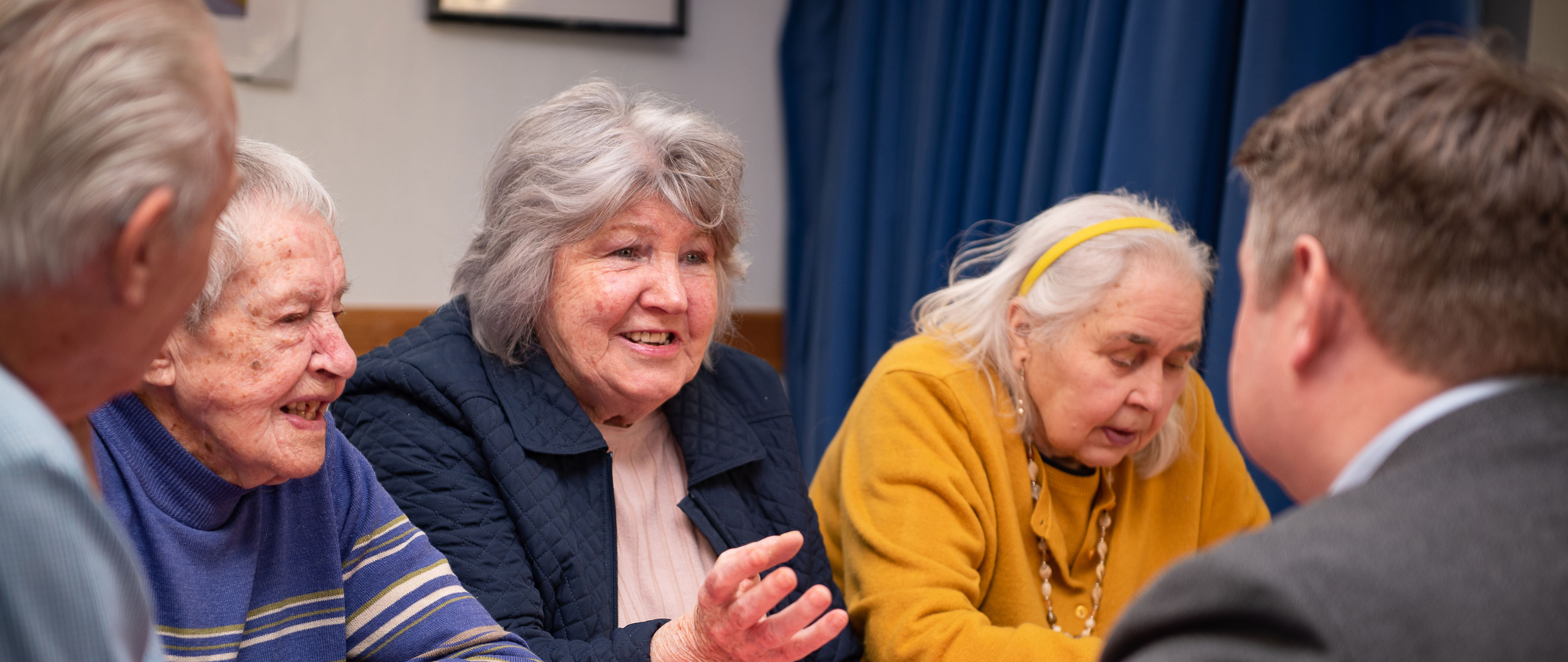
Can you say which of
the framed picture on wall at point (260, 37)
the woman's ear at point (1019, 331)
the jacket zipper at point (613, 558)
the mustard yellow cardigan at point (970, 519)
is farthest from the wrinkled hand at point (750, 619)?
the framed picture on wall at point (260, 37)

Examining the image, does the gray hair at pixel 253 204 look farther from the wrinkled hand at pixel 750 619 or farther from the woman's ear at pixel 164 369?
the wrinkled hand at pixel 750 619

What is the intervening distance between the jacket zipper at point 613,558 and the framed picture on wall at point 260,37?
159 centimetres

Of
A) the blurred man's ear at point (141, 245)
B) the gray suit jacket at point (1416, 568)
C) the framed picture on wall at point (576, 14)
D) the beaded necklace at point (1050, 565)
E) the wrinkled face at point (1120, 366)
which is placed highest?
the framed picture on wall at point (576, 14)

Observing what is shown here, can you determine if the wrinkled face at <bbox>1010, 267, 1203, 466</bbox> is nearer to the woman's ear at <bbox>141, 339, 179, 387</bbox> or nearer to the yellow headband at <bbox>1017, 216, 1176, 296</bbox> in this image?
the yellow headband at <bbox>1017, 216, 1176, 296</bbox>

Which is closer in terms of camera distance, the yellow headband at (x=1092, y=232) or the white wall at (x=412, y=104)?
the yellow headband at (x=1092, y=232)

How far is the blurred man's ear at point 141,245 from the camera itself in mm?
585

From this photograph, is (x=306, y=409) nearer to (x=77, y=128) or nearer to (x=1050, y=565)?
(x=77, y=128)

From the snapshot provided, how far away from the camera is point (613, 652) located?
51.9 inches

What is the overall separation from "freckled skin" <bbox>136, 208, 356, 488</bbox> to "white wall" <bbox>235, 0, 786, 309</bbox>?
1516 mm

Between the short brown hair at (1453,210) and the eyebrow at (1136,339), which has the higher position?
the short brown hair at (1453,210)

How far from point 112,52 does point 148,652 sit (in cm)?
41

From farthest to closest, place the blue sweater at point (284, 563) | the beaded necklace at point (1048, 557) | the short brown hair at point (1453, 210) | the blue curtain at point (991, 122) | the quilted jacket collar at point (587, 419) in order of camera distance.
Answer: the blue curtain at point (991, 122)
the beaded necklace at point (1048, 557)
the quilted jacket collar at point (587, 419)
the blue sweater at point (284, 563)
the short brown hair at point (1453, 210)

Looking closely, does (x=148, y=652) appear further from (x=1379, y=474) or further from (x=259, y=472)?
(x=1379, y=474)

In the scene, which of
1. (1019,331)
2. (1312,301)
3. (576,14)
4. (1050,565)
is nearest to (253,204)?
(1312,301)
